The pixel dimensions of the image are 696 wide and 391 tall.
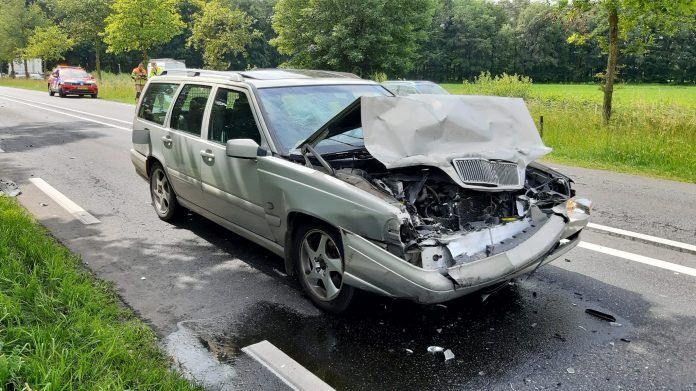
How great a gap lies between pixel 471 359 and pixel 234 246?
3031mm

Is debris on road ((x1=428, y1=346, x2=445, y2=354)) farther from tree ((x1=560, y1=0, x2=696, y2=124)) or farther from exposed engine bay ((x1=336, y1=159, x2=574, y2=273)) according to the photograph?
tree ((x1=560, y1=0, x2=696, y2=124))

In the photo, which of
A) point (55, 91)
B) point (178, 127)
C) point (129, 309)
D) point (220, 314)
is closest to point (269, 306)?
point (220, 314)

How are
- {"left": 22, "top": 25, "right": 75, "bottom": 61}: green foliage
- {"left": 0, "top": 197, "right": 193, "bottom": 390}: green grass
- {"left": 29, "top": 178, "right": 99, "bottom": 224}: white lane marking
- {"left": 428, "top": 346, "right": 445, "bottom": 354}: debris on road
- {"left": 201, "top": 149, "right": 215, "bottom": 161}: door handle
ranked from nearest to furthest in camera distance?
{"left": 0, "top": 197, "right": 193, "bottom": 390}: green grass < {"left": 428, "top": 346, "right": 445, "bottom": 354}: debris on road < {"left": 201, "top": 149, "right": 215, "bottom": 161}: door handle < {"left": 29, "top": 178, "right": 99, "bottom": 224}: white lane marking < {"left": 22, "top": 25, "right": 75, "bottom": 61}: green foliage

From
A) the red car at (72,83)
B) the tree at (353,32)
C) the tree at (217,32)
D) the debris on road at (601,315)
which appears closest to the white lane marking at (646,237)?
the debris on road at (601,315)

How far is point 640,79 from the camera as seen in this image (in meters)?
75.8

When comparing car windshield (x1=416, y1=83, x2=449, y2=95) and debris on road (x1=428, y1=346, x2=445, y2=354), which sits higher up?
car windshield (x1=416, y1=83, x2=449, y2=95)

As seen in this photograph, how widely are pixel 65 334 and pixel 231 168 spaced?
2.04 m

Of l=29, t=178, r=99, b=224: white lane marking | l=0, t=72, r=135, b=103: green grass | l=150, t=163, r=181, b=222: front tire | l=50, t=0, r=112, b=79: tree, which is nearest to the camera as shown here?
l=150, t=163, r=181, b=222: front tire

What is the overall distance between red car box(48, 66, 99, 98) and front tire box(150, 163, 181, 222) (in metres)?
27.2

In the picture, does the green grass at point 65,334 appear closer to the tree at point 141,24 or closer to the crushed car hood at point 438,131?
the crushed car hood at point 438,131

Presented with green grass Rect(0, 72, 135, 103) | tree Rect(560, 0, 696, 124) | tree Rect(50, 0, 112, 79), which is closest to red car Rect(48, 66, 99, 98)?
green grass Rect(0, 72, 135, 103)

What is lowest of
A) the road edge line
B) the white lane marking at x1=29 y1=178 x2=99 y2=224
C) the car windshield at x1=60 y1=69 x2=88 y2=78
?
the road edge line

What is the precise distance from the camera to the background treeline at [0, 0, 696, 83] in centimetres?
3025

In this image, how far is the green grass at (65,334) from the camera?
2.76 m
